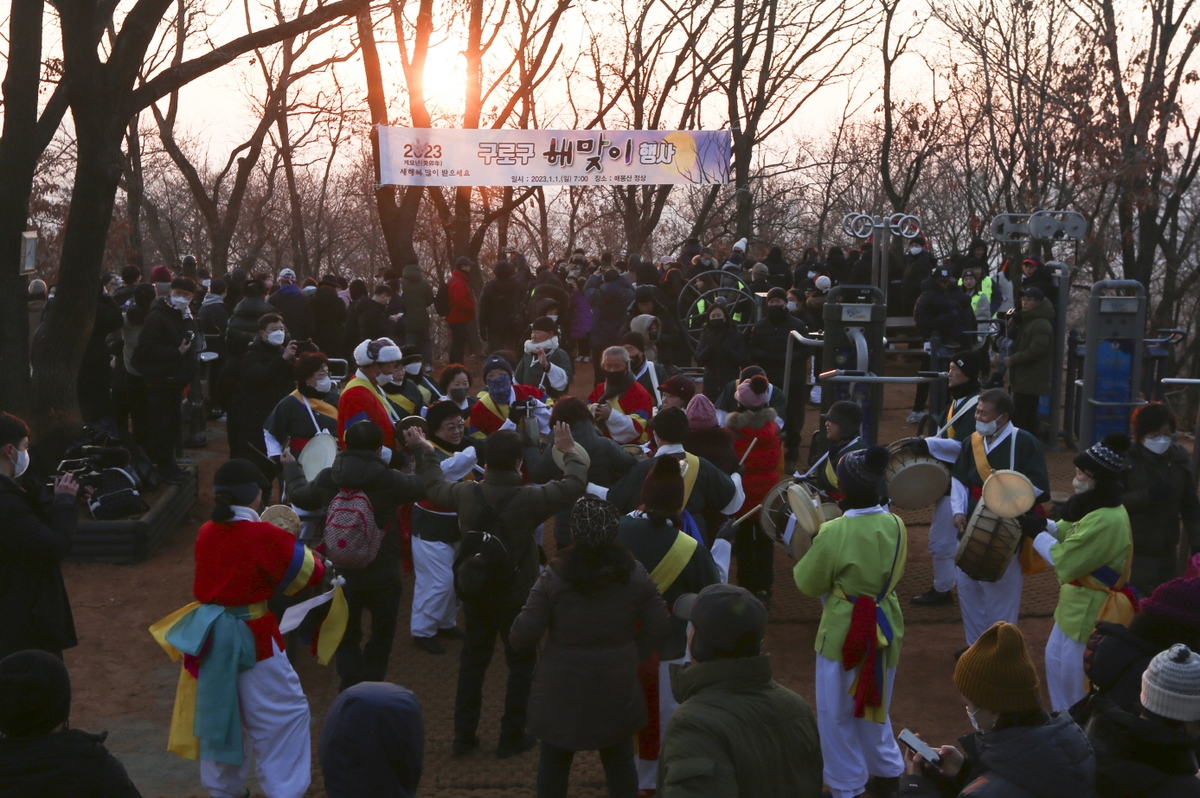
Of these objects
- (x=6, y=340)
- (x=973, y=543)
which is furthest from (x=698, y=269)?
(x=973, y=543)

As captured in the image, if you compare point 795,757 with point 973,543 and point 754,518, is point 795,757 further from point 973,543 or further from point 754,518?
point 754,518

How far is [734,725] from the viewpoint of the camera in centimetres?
296

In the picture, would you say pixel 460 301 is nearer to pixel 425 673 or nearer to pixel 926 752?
pixel 425 673

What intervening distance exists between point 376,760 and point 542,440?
17.6 feet

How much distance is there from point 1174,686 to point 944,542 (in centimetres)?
470

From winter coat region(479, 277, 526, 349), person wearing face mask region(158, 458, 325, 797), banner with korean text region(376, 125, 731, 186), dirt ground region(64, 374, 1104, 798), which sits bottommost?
dirt ground region(64, 374, 1104, 798)

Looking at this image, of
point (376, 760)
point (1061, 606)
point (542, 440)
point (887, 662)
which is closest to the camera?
point (376, 760)

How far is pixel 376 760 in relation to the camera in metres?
2.84

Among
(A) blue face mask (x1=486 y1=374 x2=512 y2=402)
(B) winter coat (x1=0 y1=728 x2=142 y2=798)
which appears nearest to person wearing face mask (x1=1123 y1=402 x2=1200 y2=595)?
(A) blue face mask (x1=486 y1=374 x2=512 y2=402)

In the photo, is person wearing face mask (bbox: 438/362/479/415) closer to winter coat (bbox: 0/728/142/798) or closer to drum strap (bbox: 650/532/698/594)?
drum strap (bbox: 650/532/698/594)

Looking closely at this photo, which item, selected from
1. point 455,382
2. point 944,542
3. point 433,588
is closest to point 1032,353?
point 944,542

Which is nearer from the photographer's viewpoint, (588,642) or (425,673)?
(588,642)

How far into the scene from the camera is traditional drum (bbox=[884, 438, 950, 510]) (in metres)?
6.42

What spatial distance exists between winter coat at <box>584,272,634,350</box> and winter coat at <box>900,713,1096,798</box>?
422 inches
